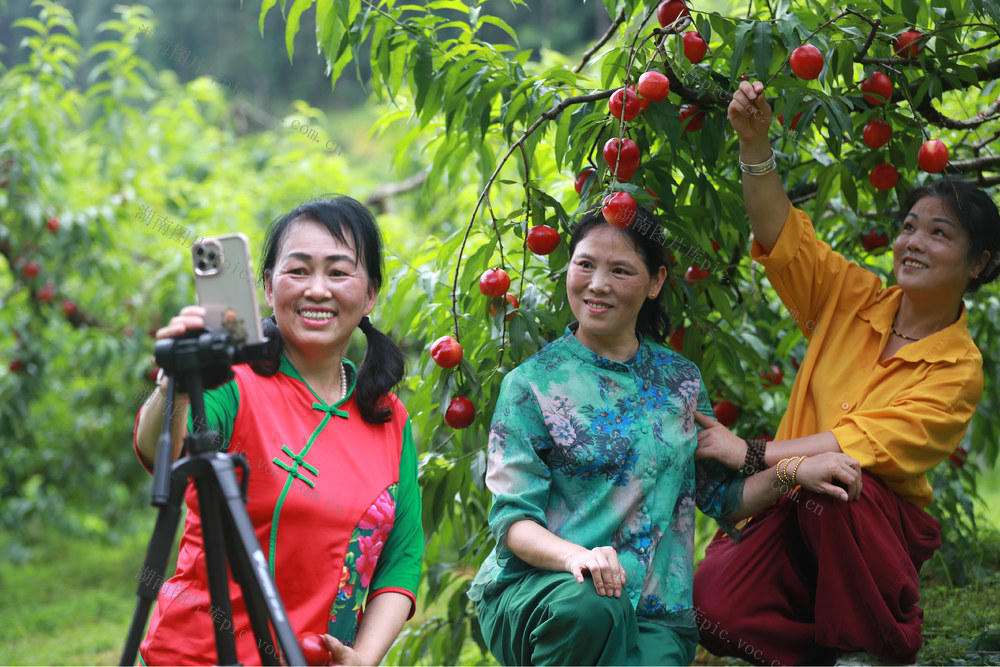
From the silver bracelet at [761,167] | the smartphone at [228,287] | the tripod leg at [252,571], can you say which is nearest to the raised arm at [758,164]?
the silver bracelet at [761,167]

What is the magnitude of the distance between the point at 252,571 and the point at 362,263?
693 millimetres

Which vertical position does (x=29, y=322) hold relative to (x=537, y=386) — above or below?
above

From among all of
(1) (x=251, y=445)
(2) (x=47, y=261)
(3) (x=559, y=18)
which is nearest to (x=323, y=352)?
(1) (x=251, y=445)

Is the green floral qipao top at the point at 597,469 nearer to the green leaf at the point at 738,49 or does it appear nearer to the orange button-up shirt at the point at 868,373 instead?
the orange button-up shirt at the point at 868,373

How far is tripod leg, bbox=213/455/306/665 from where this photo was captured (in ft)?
4.08

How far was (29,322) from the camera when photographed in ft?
18.6

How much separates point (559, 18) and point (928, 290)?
23.9 metres

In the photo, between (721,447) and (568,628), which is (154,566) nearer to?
(568,628)

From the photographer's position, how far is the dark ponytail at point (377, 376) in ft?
5.89

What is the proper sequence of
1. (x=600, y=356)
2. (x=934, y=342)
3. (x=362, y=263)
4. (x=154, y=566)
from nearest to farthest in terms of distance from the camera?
(x=154, y=566)
(x=362, y=263)
(x=600, y=356)
(x=934, y=342)

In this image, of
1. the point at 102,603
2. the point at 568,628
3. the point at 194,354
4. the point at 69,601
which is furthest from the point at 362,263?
the point at 69,601

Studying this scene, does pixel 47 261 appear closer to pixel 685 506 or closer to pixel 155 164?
pixel 155 164

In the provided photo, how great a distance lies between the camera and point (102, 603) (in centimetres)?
605

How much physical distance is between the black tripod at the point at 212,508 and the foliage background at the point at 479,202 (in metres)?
0.93
